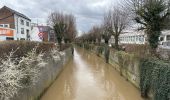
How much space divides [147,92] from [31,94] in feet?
14.9

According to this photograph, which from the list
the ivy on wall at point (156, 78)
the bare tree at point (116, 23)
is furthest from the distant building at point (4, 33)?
the ivy on wall at point (156, 78)

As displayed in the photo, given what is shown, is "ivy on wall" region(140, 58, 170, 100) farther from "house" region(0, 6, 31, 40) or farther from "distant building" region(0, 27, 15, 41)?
"house" region(0, 6, 31, 40)

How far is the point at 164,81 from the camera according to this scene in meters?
6.04

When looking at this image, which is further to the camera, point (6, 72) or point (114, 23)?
point (114, 23)

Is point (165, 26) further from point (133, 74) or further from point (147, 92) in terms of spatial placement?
point (147, 92)

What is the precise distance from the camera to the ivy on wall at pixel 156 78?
5945 millimetres

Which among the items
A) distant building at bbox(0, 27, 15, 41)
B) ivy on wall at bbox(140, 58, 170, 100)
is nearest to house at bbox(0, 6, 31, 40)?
distant building at bbox(0, 27, 15, 41)

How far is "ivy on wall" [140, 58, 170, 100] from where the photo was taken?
5945 millimetres

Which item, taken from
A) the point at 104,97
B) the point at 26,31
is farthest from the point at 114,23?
the point at 26,31

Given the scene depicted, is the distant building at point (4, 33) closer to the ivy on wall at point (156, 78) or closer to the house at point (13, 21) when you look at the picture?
the house at point (13, 21)

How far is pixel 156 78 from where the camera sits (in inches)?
269

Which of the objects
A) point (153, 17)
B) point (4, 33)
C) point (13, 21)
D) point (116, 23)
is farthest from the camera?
point (13, 21)

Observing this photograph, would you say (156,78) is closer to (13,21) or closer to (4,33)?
(4,33)

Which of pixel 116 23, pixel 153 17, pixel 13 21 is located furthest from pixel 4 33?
pixel 13 21
